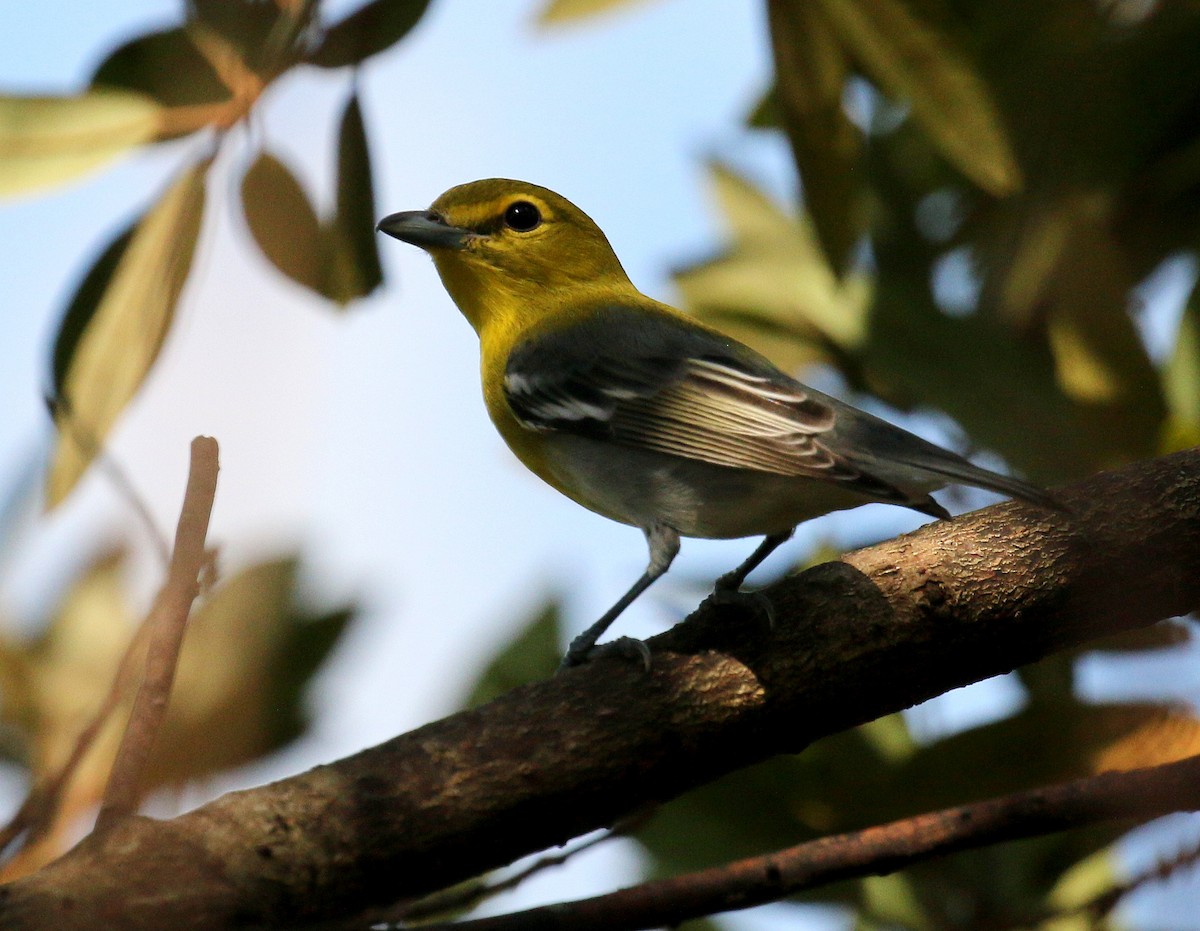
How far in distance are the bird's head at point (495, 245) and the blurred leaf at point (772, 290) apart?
447 millimetres

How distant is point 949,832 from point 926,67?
6.60 feet

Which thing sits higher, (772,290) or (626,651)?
(772,290)

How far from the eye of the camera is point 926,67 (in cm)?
319

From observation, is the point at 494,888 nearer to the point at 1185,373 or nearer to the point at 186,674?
the point at 186,674

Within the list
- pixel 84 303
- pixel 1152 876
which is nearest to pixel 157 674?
pixel 84 303

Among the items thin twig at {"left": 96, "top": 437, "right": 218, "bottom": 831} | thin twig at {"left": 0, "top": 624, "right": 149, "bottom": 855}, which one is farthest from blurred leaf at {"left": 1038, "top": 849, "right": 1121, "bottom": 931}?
thin twig at {"left": 0, "top": 624, "right": 149, "bottom": 855}

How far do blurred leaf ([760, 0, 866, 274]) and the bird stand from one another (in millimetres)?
482

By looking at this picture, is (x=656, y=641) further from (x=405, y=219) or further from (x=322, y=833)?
(x=405, y=219)

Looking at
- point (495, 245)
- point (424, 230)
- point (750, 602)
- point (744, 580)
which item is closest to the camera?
point (750, 602)

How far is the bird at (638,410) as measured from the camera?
3.05 meters

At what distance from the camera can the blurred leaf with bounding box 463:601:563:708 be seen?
2.74m

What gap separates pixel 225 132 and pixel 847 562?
177 centimetres

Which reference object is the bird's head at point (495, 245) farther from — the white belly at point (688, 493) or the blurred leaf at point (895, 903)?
the blurred leaf at point (895, 903)

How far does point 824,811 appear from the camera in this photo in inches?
122
